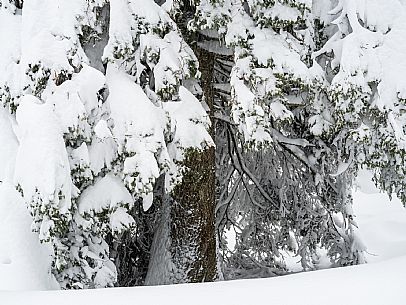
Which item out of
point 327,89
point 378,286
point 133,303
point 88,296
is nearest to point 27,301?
point 88,296

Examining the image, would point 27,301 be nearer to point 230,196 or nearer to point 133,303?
point 133,303

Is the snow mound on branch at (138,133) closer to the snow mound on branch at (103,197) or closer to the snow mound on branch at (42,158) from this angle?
the snow mound on branch at (103,197)

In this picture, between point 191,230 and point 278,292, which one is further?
point 191,230

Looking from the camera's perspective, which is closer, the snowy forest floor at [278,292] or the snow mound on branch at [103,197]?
the snowy forest floor at [278,292]

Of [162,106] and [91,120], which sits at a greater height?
[162,106]

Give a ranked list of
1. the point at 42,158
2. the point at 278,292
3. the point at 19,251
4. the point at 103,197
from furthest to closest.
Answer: the point at 103,197, the point at 19,251, the point at 42,158, the point at 278,292

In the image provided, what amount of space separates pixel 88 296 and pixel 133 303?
256mm

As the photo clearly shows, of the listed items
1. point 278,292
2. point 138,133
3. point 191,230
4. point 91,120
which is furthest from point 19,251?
point 278,292

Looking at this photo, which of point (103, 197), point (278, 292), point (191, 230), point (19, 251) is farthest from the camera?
point (191, 230)

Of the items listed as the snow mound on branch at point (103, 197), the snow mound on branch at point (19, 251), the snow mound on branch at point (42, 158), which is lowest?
the snow mound on branch at point (19, 251)

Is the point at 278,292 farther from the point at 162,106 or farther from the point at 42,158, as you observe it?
the point at 162,106

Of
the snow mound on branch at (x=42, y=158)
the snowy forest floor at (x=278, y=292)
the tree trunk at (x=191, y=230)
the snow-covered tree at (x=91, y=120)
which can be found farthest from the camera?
the tree trunk at (x=191, y=230)

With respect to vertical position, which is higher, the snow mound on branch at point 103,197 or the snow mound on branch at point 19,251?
the snow mound on branch at point 103,197

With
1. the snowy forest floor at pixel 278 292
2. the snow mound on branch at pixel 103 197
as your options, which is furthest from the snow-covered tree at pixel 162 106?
the snowy forest floor at pixel 278 292
